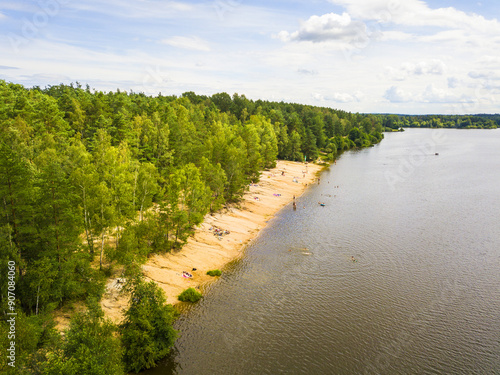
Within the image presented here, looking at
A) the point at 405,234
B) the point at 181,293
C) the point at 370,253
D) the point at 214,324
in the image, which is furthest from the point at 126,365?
the point at 405,234

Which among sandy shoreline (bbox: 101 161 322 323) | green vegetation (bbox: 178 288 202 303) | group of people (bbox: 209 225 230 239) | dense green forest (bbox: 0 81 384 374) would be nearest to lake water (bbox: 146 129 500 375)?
green vegetation (bbox: 178 288 202 303)

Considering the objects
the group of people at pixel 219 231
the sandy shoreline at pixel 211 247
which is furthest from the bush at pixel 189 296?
the group of people at pixel 219 231

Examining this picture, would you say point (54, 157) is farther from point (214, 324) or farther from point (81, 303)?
point (214, 324)

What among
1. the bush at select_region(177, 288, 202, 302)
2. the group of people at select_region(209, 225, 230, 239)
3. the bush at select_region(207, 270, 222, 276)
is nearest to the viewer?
the bush at select_region(177, 288, 202, 302)

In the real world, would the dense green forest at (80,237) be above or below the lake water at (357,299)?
above

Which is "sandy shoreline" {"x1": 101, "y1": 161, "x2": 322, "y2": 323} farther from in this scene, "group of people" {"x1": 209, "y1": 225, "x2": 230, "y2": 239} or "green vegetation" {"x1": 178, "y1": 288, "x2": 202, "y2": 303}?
"green vegetation" {"x1": 178, "y1": 288, "x2": 202, "y2": 303}

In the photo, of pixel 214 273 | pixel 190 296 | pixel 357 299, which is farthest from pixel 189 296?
pixel 357 299

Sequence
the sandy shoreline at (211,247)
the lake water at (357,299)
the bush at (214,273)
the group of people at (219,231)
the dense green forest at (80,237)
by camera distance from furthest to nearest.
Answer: the group of people at (219,231)
the bush at (214,273)
the sandy shoreline at (211,247)
the lake water at (357,299)
the dense green forest at (80,237)

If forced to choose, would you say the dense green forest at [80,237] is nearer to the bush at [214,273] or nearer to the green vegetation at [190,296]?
the green vegetation at [190,296]
